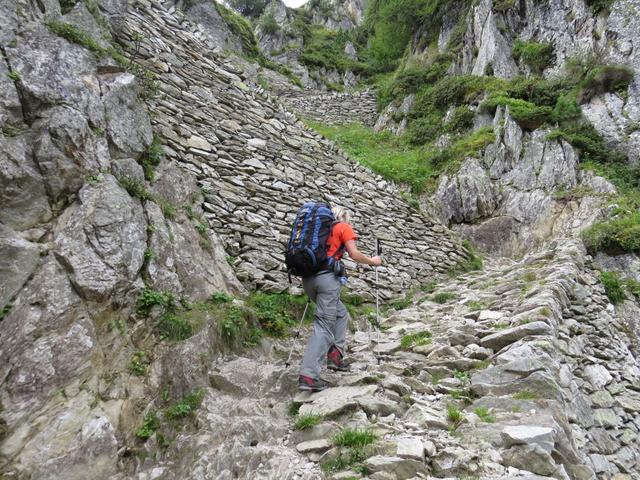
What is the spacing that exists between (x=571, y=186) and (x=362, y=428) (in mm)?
11930

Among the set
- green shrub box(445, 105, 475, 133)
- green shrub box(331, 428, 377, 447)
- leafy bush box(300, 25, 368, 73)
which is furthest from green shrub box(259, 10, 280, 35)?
green shrub box(331, 428, 377, 447)

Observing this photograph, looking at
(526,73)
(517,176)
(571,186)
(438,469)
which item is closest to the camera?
(438,469)

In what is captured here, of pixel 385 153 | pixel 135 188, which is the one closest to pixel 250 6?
pixel 385 153

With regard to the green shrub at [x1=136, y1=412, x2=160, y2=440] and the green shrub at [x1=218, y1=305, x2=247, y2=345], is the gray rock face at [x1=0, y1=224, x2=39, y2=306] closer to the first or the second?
the green shrub at [x1=136, y1=412, x2=160, y2=440]

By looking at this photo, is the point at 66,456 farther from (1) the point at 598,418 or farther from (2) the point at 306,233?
(1) the point at 598,418

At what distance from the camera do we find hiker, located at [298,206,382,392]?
4.30m

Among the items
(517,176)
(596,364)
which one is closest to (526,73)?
(517,176)

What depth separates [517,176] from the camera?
13352 mm

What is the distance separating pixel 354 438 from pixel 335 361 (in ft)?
5.58

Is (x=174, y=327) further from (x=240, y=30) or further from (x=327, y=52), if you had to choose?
(x=327, y=52)

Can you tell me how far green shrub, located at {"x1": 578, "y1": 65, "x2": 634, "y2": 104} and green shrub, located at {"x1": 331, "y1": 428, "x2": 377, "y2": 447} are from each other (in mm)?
15987

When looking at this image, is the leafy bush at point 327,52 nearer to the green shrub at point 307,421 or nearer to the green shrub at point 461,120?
the green shrub at point 461,120

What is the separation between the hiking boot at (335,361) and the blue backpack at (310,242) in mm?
978

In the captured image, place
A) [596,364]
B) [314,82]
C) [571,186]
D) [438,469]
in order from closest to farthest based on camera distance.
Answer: [438,469], [596,364], [571,186], [314,82]
